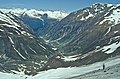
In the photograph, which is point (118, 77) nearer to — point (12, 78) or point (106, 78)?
point (106, 78)

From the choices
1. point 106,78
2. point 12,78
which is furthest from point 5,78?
point 106,78

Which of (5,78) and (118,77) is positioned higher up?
(5,78)

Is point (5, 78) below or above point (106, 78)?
above

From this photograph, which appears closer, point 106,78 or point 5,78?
point 106,78

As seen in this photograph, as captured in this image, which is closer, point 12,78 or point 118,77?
point 118,77

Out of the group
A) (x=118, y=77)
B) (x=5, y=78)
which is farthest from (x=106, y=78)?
(x=5, y=78)

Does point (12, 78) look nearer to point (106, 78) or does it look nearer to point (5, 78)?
point (5, 78)

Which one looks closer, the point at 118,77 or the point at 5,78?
the point at 118,77
